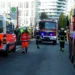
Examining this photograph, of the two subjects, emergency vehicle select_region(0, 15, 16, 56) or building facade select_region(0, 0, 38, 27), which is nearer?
emergency vehicle select_region(0, 15, 16, 56)

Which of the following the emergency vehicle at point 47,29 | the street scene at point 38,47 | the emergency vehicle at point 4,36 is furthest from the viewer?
the emergency vehicle at point 47,29

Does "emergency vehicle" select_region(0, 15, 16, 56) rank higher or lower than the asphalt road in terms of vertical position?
higher

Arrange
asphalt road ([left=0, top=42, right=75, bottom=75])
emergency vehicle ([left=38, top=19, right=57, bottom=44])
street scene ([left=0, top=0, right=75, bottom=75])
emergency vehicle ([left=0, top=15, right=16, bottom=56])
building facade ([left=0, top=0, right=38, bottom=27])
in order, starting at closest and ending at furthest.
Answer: asphalt road ([left=0, top=42, right=75, bottom=75]), street scene ([left=0, top=0, right=75, bottom=75]), emergency vehicle ([left=0, top=15, right=16, bottom=56]), emergency vehicle ([left=38, top=19, right=57, bottom=44]), building facade ([left=0, top=0, right=38, bottom=27])

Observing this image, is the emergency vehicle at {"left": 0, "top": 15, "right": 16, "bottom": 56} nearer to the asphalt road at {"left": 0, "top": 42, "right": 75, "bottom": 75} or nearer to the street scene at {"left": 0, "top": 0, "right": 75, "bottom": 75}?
the street scene at {"left": 0, "top": 0, "right": 75, "bottom": 75}

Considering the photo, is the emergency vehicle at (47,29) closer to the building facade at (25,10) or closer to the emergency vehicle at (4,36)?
the emergency vehicle at (4,36)

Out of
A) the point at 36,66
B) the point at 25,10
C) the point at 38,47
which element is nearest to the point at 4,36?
the point at 36,66

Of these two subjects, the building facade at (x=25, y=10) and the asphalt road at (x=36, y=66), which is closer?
the asphalt road at (x=36, y=66)

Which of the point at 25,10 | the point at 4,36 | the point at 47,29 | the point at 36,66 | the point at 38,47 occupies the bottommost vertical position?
the point at 38,47

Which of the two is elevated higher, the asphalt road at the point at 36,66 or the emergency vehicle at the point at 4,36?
the emergency vehicle at the point at 4,36

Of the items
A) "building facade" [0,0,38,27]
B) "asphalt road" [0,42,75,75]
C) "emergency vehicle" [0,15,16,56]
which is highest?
"building facade" [0,0,38,27]

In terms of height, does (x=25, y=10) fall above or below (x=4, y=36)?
above

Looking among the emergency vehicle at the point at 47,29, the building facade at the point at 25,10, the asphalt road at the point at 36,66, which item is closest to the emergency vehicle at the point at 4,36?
the asphalt road at the point at 36,66

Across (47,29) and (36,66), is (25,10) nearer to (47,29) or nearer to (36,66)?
(47,29)

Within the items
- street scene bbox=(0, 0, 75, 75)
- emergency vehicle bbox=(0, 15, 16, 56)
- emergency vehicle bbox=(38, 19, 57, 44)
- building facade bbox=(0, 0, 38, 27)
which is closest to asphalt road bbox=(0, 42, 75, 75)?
street scene bbox=(0, 0, 75, 75)
